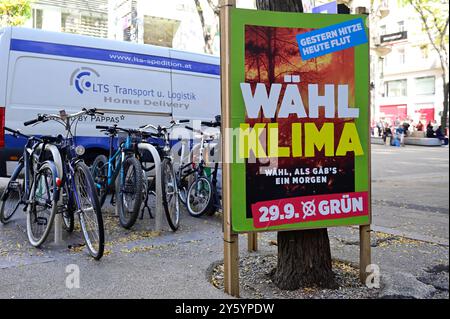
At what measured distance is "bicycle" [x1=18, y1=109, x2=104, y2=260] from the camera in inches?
170

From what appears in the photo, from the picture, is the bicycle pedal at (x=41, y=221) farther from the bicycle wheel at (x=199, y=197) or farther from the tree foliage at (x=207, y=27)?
the tree foliage at (x=207, y=27)

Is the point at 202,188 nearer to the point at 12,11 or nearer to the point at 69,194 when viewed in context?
the point at 69,194

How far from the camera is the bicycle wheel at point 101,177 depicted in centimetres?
624

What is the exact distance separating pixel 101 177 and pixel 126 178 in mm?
686

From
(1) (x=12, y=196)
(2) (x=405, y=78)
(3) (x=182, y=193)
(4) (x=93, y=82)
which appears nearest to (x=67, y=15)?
(4) (x=93, y=82)

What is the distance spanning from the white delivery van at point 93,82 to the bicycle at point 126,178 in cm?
185

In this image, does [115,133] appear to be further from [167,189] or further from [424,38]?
[424,38]

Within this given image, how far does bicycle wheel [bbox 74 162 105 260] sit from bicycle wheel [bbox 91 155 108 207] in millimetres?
1471

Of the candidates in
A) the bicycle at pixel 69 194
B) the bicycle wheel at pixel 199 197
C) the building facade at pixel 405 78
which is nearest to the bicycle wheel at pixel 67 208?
the bicycle at pixel 69 194

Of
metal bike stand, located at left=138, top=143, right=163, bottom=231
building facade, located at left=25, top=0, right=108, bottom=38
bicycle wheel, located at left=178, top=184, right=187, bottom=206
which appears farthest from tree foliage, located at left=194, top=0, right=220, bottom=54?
metal bike stand, located at left=138, top=143, right=163, bottom=231

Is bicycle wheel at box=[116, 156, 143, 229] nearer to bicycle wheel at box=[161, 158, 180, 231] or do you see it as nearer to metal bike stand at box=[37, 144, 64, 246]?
bicycle wheel at box=[161, 158, 180, 231]

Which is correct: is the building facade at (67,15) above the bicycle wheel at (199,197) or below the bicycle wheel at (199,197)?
above

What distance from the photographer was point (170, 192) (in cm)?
569

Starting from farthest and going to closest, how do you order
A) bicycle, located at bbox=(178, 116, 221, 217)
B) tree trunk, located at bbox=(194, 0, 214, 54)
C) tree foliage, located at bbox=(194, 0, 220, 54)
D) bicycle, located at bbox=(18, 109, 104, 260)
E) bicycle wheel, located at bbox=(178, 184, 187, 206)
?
tree trunk, located at bbox=(194, 0, 214, 54) < tree foliage, located at bbox=(194, 0, 220, 54) < bicycle wheel, located at bbox=(178, 184, 187, 206) < bicycle, located at bbox=(178, 116, 221, 217) < bicycle, located at bbox=(18, 109, 104, 260)
